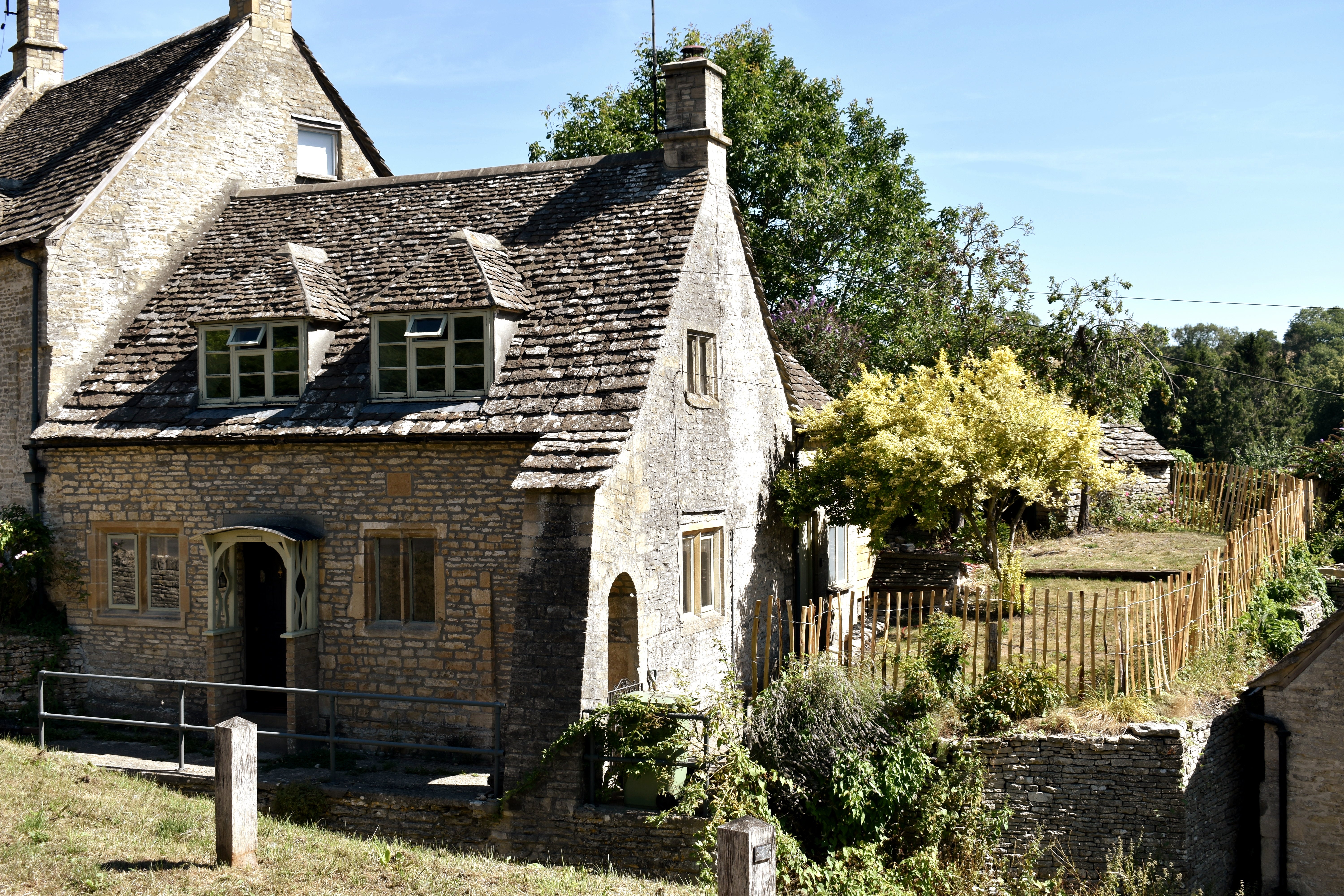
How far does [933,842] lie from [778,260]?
22.5 meters

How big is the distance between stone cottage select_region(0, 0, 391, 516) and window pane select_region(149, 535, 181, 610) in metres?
2.24

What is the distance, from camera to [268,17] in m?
21.0

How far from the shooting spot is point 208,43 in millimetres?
20703

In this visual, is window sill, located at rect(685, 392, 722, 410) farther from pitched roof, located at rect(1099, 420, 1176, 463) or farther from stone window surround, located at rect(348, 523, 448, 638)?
pitched roof, located at rect(1099, 420, 1176, 463)

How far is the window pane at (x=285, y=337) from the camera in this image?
1594 cm

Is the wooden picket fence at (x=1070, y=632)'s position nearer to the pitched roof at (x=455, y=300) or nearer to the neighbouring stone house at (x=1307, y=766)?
the neighbouring stone house at (x=1307, y=766)

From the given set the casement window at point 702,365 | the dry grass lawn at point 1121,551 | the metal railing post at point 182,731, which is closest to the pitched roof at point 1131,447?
the dry grass lawn at point 1121,551

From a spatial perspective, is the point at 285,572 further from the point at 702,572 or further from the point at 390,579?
the point at 702,572

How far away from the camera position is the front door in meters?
16.0

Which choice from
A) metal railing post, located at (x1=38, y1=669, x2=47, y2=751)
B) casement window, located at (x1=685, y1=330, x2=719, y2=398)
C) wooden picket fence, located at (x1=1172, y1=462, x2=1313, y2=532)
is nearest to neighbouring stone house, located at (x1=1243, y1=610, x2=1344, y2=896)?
casement window, located at (x1=685, y1=330, x2=719, y2=398)

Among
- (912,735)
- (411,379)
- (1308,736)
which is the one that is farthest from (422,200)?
(1308,736)

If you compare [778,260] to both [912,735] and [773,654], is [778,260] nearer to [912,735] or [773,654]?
[773,654]

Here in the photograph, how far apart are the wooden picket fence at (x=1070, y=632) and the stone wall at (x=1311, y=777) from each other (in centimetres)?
144

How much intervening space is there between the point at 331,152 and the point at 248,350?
7.73 meters
